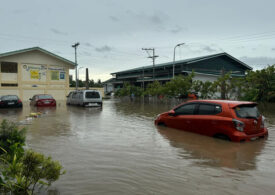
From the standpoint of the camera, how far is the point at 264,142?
297 inches

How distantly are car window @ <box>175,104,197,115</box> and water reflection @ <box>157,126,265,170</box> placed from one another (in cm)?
86

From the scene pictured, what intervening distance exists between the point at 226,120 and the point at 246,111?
2.56 feet

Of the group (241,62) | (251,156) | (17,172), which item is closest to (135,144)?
(251,156)

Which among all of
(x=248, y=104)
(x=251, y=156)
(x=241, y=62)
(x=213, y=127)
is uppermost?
(x=241, y=62)

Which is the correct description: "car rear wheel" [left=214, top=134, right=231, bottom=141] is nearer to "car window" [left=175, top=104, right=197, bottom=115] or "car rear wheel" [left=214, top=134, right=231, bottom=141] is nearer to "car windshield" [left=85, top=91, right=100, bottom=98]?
"car window" [left=175, top=104, right=197, bottom=115]

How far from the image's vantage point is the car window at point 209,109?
768 centimetres

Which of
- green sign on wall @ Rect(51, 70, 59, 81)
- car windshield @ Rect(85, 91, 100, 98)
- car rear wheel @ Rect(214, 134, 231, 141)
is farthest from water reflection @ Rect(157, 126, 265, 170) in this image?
green sign on wall @ Rect(51, 70, 59, 81)

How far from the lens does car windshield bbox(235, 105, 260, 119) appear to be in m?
7.23

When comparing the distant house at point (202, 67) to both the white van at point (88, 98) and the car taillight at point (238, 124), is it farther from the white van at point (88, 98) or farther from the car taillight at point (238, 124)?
the car taillight at point (238, 124)

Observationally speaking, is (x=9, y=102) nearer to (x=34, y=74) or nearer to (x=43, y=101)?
(x=43, y=101)

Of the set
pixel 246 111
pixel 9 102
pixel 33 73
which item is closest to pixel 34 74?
pixel 33 73

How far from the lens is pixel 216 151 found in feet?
21.1

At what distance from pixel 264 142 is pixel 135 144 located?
13.9 feet

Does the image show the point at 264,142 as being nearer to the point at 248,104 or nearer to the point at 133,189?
the point at 248,104
